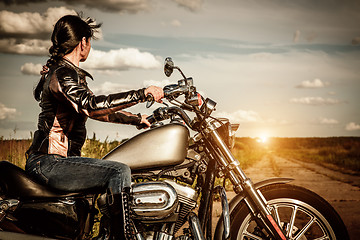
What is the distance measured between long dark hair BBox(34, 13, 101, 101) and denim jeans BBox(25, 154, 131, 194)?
779mm

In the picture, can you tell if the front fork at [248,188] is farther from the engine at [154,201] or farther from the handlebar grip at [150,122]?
the handlebar grip at [150,122]

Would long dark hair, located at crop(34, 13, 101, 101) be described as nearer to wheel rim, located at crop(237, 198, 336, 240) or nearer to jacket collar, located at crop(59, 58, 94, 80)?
jacket collar, located at crop(59, 58, 94, 80)

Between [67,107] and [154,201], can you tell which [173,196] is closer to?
[154,201]

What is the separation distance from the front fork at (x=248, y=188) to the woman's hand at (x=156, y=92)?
19.0 inches

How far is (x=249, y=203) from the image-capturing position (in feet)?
8.90

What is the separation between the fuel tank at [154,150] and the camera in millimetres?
2535

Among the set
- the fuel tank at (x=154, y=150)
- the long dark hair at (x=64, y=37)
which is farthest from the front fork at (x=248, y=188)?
the long dark hair at (x=64, y=37)

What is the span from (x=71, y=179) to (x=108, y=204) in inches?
12.7

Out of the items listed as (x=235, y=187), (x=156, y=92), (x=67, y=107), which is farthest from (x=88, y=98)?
(x=235, y=187)

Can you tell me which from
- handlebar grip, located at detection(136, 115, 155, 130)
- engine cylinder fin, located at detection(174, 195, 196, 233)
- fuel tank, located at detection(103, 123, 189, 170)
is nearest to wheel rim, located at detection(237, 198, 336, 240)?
engine cylinder fin, located at detection(174, 195, 196, 233)

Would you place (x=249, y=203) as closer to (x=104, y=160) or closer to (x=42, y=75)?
(x=104, y=160)

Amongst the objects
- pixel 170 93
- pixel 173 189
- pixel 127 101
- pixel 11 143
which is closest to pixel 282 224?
pixel 173 189

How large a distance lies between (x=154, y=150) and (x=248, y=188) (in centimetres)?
80

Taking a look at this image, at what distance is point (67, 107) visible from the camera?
2.62 m
